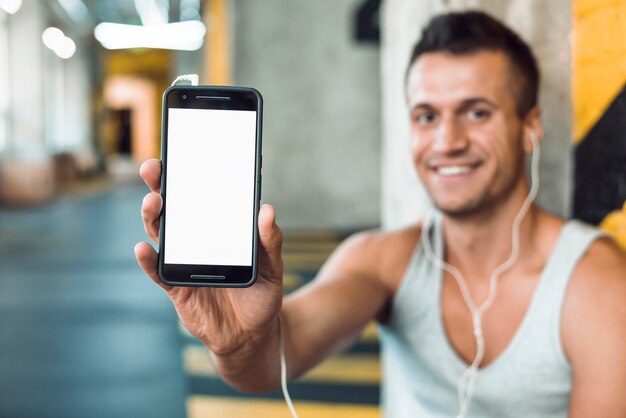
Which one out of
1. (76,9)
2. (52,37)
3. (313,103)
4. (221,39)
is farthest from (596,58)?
(76,9)

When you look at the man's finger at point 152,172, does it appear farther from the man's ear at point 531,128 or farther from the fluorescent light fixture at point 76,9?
the fluorescent light fixture at point 76,9

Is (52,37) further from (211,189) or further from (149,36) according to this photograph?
(211,189)

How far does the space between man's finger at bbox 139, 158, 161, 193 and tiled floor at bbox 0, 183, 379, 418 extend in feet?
7.37

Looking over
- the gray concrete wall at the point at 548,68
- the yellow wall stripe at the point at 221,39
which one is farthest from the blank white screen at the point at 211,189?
the yellow wall stripe at the point at 221,39

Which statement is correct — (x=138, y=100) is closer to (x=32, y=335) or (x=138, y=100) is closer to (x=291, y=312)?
(x=32, y=335)

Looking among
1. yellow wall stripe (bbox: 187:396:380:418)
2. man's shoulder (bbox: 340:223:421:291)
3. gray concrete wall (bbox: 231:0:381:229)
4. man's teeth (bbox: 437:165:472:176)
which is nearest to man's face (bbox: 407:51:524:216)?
man's teeth (bbox: 437:165:472:176)

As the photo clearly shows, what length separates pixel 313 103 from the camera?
337 inches

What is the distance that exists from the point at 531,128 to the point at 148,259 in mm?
1028

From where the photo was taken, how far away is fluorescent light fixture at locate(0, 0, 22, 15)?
11.9 metres

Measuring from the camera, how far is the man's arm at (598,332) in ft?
4.16

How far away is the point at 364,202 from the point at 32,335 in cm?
494

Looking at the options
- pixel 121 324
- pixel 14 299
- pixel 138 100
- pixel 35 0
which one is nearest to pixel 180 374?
pixel 121 324

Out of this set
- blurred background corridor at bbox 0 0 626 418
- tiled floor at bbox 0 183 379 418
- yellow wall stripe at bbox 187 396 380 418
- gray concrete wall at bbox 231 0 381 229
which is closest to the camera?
blurred background corridor at bbox 0 0 626 418

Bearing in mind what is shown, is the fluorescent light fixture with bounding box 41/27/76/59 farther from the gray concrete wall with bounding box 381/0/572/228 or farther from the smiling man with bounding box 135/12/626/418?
the smiling man with bounding box 135/12/626/418
